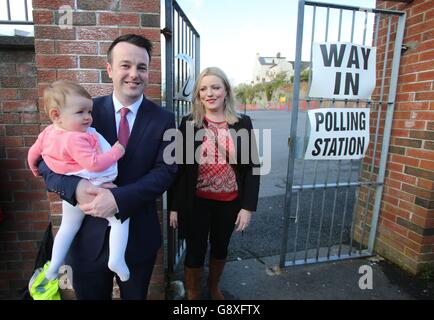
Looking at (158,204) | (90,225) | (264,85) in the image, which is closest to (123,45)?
(90,225)

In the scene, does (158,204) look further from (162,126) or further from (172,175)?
(162,126)

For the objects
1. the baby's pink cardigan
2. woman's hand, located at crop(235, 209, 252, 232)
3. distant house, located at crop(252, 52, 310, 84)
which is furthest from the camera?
distant house, located at crop(252, 52, 310, 84)

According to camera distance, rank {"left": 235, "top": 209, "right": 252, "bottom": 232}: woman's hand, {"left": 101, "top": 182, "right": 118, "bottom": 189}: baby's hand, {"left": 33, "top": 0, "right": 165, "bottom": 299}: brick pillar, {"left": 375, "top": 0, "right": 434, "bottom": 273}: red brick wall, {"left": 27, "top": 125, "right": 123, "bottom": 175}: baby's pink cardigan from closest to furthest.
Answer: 1. {"left": 27, "top": 125, "right": 123, "bottom": 175}: baby's pink cardigan
2. {"left": 101, "top": 182, "right": 118, "bottom": 189}: baby's hand
3. {"left": 33, "top": 0, "right": 165, "bottom": 299}: brick pillar
4. {"left": 235, "top": 209, "right": 252, "bottom": 232}: woman's hand
5. {"left": 375, "top": 0, "right": 434, "bottom": 273}: red brick wall

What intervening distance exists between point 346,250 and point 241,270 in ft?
4.36

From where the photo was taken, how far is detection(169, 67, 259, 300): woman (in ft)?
A: 6.68

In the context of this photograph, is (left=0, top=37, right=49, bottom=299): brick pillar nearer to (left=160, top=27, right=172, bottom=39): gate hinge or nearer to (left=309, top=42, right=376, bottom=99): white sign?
(left=160, top=27, right=172, bottom=39): gate hinge

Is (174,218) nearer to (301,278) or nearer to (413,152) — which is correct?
(301,278)

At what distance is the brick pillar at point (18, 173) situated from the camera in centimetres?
215

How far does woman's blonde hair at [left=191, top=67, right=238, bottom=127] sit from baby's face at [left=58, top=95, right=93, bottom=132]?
84 cm

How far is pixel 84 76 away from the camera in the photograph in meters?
1.90

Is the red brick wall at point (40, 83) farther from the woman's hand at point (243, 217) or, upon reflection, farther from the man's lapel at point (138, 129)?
the woman's hand at point (243, 217)

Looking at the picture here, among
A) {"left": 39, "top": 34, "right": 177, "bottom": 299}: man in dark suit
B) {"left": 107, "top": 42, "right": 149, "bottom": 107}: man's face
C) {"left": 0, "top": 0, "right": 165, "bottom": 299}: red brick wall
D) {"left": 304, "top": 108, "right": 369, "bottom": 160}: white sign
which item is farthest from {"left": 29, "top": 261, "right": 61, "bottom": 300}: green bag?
{"left": 304, "top": 108, "right": 369, "bottom": 160}: white sign

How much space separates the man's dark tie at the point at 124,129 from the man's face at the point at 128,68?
0.09 meters
